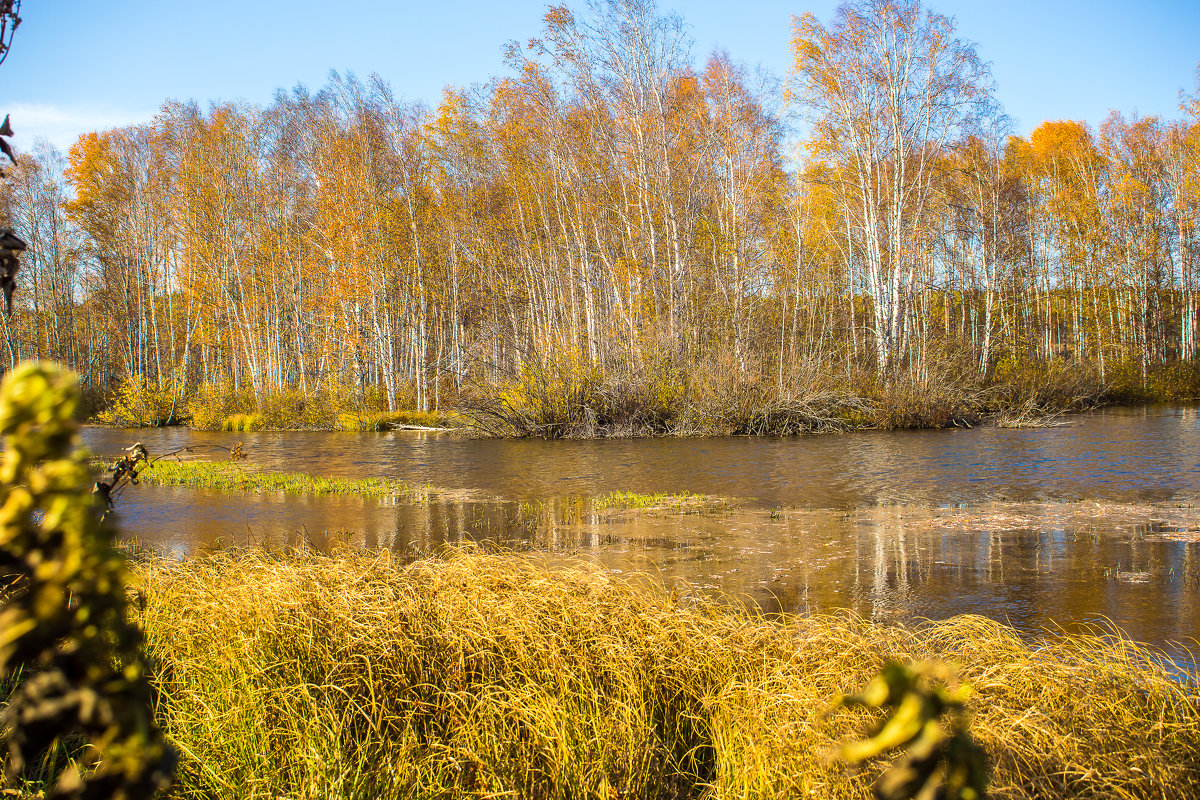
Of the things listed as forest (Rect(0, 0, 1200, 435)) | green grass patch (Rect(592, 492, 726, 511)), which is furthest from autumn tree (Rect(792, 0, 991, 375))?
green grass patch (Rect(592, 492, 726, 511))

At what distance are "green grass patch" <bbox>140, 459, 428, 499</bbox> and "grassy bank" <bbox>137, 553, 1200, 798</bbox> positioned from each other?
28.9ft

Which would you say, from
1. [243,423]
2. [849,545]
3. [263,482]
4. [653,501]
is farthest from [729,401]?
[243,423]

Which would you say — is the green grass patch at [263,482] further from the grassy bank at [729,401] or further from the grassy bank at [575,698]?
the grassy bank at [575,698]

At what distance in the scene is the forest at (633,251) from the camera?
2388 cm

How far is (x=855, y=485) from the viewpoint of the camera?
12.7m

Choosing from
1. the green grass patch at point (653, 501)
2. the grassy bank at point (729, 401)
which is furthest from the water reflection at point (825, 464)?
the grassy bank at point (729, 401)

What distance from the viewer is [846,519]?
9.91 m

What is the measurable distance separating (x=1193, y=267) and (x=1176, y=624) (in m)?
38.9

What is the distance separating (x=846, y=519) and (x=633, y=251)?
16899 millimetres

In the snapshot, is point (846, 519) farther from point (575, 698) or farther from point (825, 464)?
point (575, 698)

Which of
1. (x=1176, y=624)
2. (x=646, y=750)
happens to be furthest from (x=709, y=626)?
(x=1176, y=624)

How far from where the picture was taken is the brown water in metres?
6.54

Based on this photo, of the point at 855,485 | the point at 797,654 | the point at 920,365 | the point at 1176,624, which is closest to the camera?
the point at 797,654

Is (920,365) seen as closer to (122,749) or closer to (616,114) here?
(616,114)
